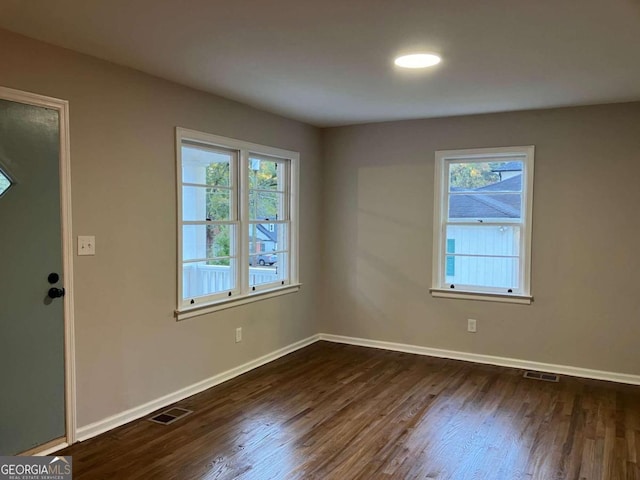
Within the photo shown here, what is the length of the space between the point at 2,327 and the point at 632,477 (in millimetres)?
3415

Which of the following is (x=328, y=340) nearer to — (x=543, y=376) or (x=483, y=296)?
(x=483, y=296)

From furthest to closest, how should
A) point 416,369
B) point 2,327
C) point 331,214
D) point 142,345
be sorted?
point 331,214
point 416,369
point 142,345
point 2,327

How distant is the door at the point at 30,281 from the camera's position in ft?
8.53

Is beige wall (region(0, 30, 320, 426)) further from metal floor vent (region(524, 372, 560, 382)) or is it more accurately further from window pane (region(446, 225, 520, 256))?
metal floor vent (region(524, 372, 560, 382))

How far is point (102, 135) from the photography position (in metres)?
3.05

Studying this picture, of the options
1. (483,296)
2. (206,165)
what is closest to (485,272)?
(483,296)

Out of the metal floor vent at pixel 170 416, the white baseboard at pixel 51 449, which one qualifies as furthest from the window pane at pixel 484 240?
the white baseboard at pixel 51 449

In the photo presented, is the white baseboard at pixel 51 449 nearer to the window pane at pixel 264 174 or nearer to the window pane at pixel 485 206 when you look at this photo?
the window pane at pixel 264 174

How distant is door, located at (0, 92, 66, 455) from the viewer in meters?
2.60

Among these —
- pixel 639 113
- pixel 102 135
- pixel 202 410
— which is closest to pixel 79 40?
pixel 102 135

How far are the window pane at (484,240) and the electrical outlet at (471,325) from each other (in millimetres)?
650

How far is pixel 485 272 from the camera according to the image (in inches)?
187

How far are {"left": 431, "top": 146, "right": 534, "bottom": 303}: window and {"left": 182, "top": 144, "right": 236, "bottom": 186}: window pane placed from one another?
2042 millimetres

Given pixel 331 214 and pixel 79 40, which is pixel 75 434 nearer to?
pixel 79 40
